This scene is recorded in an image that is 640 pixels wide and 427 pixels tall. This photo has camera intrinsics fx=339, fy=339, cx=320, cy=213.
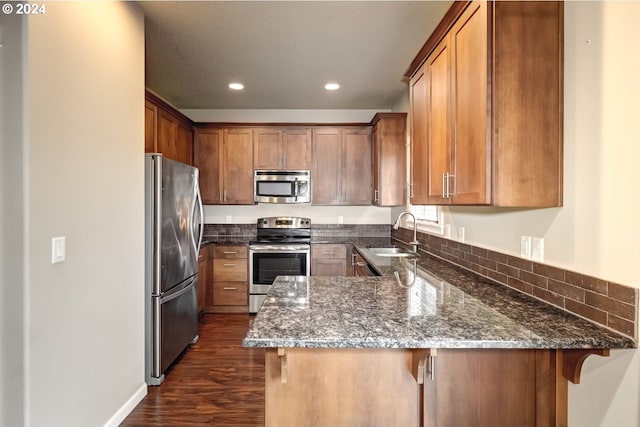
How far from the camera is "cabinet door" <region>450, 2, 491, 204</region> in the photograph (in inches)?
57.3

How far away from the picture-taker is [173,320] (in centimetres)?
280

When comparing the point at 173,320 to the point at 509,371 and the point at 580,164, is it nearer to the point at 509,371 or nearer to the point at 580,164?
the point at 509,371

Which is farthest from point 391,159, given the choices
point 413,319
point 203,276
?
point 413,319

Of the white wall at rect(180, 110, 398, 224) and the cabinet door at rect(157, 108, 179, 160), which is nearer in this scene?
the cabinet door at rect(157, 108, 179, 160)

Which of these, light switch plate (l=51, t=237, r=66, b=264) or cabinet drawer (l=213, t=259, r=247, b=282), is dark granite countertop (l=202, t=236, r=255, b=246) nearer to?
cabinet drawer (l=213, t=259, r=247, b=282)

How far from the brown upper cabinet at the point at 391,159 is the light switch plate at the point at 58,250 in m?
3.12

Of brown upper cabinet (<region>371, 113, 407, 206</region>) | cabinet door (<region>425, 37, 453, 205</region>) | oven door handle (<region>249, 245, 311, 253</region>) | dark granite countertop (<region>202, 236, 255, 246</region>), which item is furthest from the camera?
dark granite countertop (<region>202, 236, 255, 246</region>)

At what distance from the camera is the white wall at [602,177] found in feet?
3.67

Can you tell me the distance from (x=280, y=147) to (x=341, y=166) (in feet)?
2.79

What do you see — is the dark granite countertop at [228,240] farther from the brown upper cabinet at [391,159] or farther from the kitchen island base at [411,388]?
the kitchen island base at [411,388]

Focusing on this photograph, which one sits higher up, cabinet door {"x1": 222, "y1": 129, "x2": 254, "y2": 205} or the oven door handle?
cabinet door {"x1": 222, "y1": 129, "x2": 254, "y2": 205}

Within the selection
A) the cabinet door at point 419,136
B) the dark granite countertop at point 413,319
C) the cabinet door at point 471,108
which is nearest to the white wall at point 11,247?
the dark granite countertop at point 413,319

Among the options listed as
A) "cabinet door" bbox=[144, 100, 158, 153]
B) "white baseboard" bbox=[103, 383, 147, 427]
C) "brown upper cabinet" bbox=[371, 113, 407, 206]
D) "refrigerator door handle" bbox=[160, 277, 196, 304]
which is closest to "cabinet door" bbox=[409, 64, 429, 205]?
"brown upper cabinet" bbox=[371, 113, 407, 206]

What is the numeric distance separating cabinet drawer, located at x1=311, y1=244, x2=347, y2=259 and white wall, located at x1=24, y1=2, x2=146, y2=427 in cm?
219
